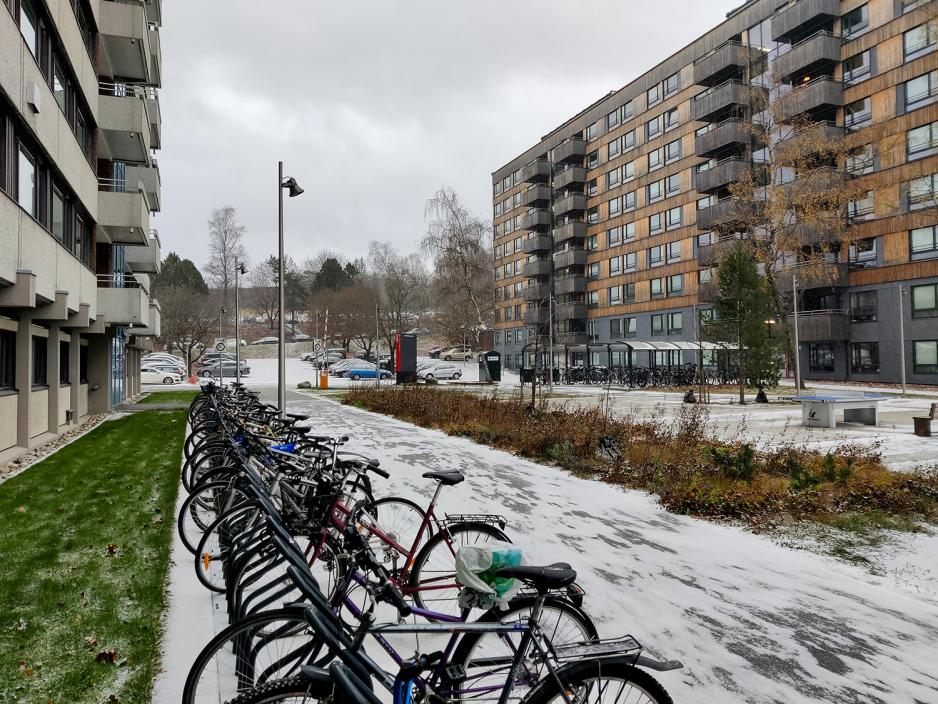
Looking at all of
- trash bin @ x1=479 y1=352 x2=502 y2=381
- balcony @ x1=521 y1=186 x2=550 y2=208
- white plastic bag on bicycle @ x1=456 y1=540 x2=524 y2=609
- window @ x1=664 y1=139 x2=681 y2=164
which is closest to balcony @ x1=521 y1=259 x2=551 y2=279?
balcony @ x1=521 y1=186 x2=550 y2=208

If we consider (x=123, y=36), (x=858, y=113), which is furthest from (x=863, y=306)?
(x=123, y=36)

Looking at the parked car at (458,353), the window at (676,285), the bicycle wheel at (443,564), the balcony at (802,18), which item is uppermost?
the balcony at (802,18)

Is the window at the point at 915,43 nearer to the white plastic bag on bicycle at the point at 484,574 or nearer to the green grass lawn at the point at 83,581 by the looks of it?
the green grass lawn at the point at 83,581

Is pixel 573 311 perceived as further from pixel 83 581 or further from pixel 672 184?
pixel 83 581

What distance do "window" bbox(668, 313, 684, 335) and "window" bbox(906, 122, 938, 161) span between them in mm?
18135

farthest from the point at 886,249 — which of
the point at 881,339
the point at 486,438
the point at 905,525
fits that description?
the point at 905,525

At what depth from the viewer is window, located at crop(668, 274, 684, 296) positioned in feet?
162

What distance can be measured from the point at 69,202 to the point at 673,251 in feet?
140

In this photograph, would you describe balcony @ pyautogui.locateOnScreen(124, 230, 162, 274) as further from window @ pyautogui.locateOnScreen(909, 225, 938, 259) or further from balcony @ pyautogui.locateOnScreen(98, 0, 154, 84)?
window @ pyautogui.locateOnScreen(909, 225, 938, 259)

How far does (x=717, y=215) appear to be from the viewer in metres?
43.4

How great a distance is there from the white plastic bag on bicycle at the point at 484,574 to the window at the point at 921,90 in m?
41.5

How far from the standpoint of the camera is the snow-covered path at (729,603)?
12.5 feet

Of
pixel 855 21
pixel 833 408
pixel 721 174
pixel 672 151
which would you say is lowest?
pixel 833 408

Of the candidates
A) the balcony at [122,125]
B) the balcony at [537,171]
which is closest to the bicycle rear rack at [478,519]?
the balcony at [122,125]
